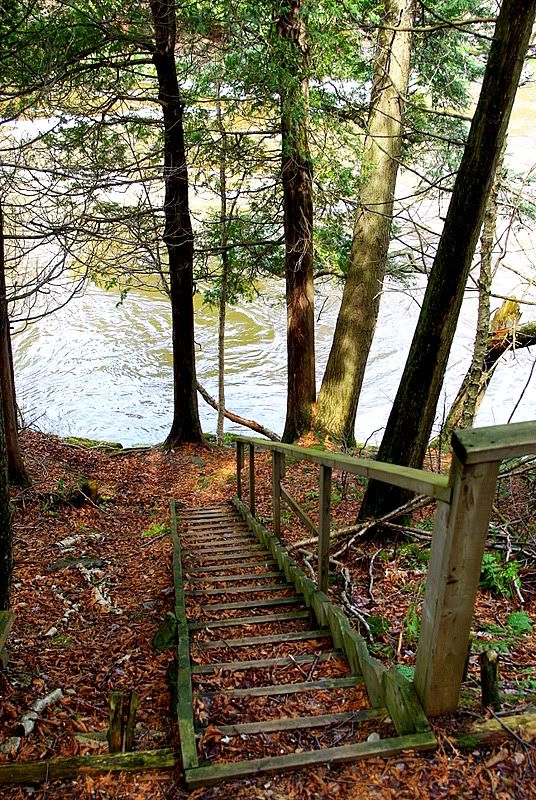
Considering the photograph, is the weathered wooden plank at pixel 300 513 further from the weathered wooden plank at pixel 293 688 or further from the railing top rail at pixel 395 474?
the weathered wooden plank at pixel 293 688

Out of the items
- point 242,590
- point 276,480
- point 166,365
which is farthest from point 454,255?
point 166,365

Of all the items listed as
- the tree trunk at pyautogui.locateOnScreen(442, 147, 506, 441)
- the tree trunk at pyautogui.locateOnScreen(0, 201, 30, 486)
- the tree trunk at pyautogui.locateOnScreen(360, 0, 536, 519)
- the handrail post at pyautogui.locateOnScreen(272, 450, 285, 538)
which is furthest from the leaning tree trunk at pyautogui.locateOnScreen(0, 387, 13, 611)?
the tree trunk at pyautogui.locateOnScreen(442, 147, 506, 441)

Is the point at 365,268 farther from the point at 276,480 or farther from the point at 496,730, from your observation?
the point at 496,730

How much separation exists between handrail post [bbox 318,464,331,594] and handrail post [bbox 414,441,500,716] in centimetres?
128

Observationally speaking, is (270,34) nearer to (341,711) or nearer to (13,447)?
(13,447)

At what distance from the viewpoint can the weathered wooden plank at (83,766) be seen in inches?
78.7

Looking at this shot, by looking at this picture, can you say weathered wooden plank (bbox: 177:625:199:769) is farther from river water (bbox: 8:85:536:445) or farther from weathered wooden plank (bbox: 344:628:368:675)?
river water (bbox: 8:85:536:445)

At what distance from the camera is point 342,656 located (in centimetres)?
287

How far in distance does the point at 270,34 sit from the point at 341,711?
25.3 ft

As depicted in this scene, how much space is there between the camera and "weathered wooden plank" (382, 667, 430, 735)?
2018 millimetres

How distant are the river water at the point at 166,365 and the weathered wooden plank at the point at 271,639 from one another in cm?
1210

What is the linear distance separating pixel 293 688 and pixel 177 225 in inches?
339

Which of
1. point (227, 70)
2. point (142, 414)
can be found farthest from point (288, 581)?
point (142, 414)

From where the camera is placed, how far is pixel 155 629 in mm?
4039
